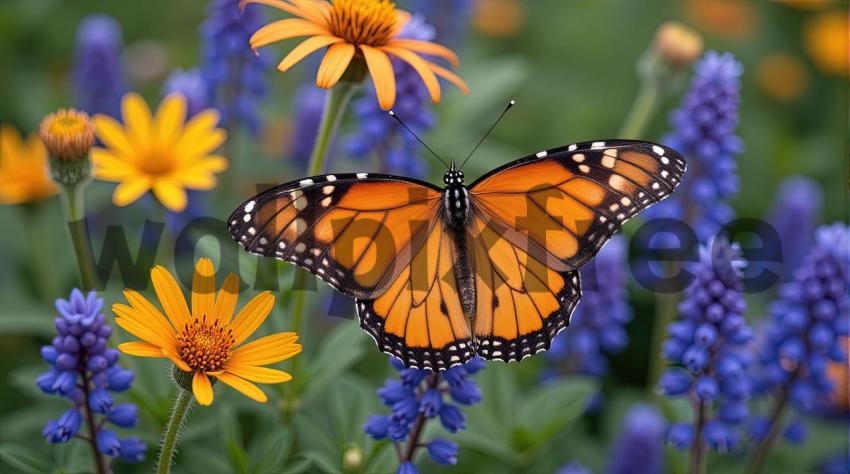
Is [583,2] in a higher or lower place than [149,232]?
higher

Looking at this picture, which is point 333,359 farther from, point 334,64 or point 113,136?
point 113,136

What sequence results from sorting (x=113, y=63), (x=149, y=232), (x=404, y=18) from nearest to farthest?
(x=404, y=18), (x=149, y=232), (x=113, y=63)

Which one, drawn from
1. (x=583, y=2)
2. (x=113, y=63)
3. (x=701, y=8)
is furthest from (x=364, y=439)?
(x=701, y=8)

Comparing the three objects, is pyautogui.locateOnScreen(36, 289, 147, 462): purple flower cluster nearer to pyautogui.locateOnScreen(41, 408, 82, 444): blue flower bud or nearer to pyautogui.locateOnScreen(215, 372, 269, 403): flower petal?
pyautogui.locateOnScreen(41, 408, 82, 444): blue flower bud

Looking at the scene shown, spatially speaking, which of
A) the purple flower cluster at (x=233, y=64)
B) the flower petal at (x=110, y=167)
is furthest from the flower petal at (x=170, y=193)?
the purple flower cluster at (x=233, y=64)

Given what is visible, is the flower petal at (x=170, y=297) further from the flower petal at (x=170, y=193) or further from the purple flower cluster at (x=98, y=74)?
the purple flower cluster at (x=98, y=74)

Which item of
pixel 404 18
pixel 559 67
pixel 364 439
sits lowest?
pixel 364 439

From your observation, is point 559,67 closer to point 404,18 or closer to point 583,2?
point 583,2

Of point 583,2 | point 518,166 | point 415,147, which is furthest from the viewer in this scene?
point 583,2

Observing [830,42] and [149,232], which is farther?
[830,42]
